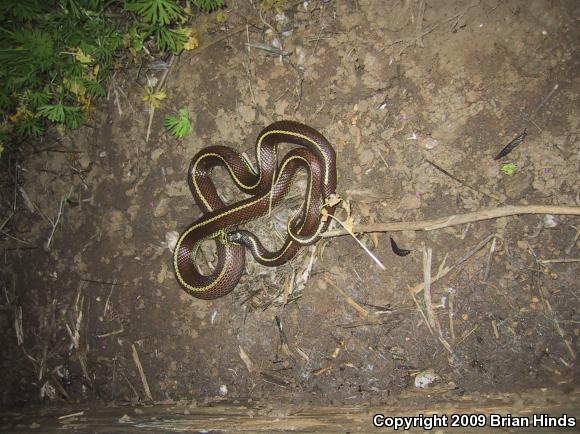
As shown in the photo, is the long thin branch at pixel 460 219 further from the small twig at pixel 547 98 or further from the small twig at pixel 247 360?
the small twig at pixel 247 360

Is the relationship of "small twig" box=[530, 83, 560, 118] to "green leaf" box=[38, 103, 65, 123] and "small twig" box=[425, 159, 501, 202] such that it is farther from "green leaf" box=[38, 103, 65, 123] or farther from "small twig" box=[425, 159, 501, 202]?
"green leaf" box=[38, 103, 65, 123]

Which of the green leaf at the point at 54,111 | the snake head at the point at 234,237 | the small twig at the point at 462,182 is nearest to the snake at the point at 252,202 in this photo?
the snake head at the point at 234,237

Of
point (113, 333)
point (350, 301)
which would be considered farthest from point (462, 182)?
point (113, 333)

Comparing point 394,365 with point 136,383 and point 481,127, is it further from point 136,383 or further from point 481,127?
point 136,383

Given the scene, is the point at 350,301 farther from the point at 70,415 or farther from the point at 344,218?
the point at 70,415

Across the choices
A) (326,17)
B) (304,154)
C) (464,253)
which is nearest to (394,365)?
(464,253)
